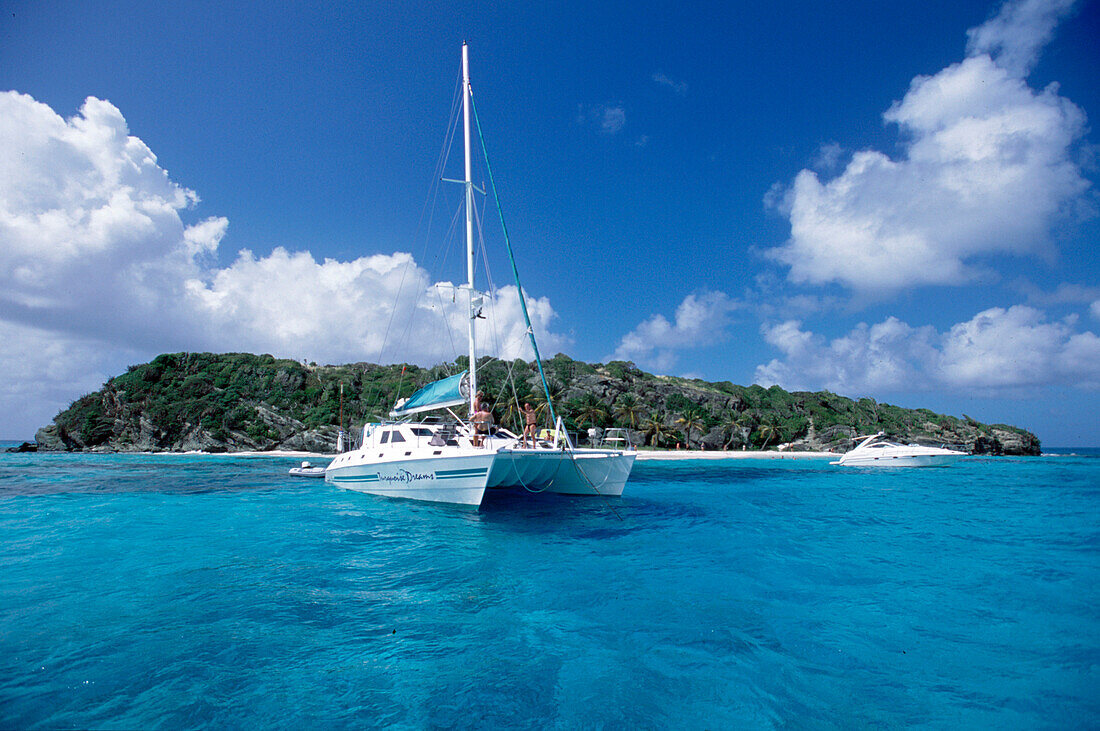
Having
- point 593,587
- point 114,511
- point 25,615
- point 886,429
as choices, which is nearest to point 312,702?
point 593,587

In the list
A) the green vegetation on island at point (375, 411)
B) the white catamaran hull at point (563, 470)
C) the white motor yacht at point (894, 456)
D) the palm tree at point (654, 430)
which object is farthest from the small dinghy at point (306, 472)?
the palm tree at point (654, 430)

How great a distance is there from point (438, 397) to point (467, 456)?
4.23 m

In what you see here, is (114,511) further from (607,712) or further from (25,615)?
(607,712)

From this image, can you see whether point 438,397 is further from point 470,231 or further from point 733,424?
point 733,424

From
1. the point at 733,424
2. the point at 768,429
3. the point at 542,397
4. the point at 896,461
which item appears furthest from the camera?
the point at 768,429

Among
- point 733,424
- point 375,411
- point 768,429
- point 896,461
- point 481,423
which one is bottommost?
point 896,461

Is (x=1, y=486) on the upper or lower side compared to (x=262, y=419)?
lower

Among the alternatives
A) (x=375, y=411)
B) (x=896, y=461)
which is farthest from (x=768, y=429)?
(x=375, y=411)

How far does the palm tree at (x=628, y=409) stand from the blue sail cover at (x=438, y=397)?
43256mm

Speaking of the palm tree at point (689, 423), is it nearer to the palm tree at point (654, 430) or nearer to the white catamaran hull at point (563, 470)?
the palm tree at point (654, 430)

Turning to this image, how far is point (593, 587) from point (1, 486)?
2829 centimetres

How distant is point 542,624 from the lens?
5957 millimetres

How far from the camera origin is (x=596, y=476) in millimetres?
14797

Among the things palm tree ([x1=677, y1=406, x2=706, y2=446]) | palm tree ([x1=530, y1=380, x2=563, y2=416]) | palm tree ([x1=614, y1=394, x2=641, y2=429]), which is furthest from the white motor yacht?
palm tree ([x1=530, y1=380, x2=563, y2=416])
